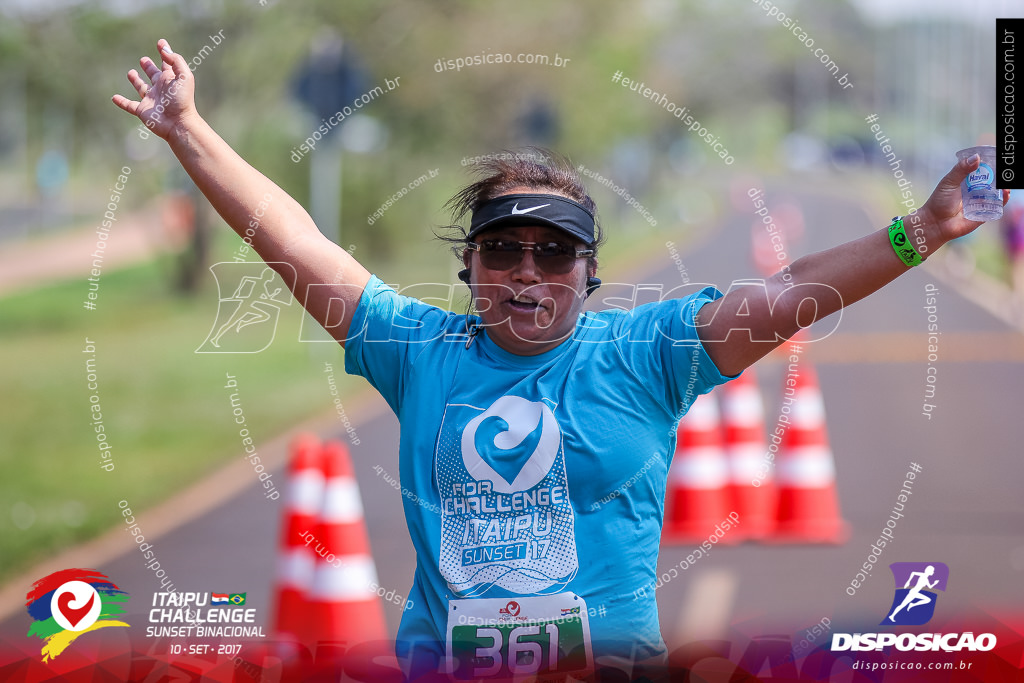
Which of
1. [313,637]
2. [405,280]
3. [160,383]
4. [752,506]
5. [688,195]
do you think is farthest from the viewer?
[688,195]

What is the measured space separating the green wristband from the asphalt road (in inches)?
48.3

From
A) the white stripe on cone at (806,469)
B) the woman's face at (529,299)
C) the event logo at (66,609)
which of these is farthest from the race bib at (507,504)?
the white stripe on cone at (806,469)

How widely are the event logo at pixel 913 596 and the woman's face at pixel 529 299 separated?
4.58 ft

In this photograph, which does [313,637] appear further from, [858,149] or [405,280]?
[858,149]

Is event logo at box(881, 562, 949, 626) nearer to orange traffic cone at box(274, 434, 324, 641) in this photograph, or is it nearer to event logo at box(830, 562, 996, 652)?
event logo at box(830, 562, 996, 652)

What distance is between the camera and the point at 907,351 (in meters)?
14.6

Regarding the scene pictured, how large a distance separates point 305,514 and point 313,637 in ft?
1.87

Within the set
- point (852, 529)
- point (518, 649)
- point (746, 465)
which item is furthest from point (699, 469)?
point (518, 649)

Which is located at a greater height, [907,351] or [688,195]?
[688,195]

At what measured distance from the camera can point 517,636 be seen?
2.46m

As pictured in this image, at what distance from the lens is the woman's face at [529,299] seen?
247 cm

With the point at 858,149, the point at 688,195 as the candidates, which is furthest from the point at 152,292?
the point at 858,149

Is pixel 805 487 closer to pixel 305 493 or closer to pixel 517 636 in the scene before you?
pixel 305 493

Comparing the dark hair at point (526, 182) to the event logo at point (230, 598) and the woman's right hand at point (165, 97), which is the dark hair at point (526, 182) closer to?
the woman's right hand at point (165, 97)
